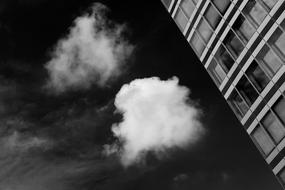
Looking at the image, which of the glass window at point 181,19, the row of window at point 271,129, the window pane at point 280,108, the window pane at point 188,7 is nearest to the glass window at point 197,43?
the glass window at point 181,19

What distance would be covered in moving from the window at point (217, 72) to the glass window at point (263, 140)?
5.62 m

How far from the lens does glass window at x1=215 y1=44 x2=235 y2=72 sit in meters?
33.5

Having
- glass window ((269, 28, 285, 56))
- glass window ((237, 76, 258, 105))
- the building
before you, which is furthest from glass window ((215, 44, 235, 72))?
glass window ((269, 28, 285, 56))

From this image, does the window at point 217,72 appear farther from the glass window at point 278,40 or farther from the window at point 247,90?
the glass window at point 278,40

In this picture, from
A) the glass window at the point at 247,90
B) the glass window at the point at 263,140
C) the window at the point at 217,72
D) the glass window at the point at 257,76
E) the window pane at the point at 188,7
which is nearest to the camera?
the glass window at the point at 257,76

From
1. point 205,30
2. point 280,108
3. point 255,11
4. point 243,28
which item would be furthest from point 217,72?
point 280,108

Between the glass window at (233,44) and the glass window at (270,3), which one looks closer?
the glass window at (270,3)

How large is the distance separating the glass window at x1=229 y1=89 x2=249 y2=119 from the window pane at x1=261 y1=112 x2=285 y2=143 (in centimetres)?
236

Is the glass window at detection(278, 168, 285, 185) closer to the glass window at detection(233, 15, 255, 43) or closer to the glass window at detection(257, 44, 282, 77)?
the glass window at detection(257, 44, 282, 77)

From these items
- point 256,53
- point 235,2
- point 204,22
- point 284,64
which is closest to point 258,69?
point 256,53

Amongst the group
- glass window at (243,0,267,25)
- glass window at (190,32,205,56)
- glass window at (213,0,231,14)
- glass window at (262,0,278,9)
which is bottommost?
glass window at (262,0,278,9)

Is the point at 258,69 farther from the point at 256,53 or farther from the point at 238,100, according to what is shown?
the point at 238,100

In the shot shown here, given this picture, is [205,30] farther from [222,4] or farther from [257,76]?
[257,76]

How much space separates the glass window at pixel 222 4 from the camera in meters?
32.5
